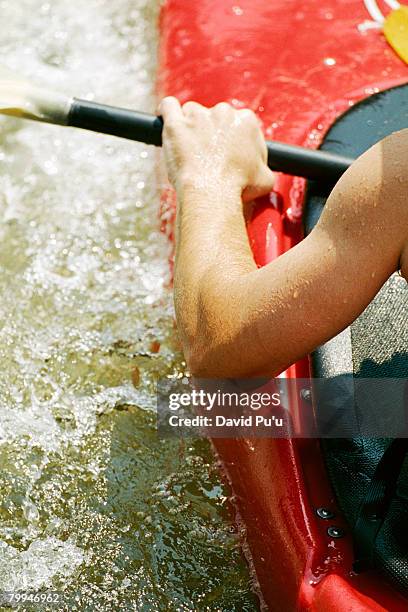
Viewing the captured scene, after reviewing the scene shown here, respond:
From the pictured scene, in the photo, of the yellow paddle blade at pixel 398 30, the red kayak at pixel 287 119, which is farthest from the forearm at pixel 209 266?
the yellow paddle blade at pixel 398 30

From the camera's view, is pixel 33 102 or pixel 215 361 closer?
pixel 215 361

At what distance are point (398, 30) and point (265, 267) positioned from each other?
1066 mm

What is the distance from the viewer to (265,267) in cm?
116

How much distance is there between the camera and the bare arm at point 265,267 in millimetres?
979

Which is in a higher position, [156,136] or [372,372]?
[156,136]

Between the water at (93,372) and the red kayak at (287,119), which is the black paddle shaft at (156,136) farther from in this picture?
the water at (93,372)

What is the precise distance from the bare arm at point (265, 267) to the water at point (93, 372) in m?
0.38

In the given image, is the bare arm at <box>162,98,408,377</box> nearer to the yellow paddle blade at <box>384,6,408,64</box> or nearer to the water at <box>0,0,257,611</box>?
the water at <box>0,0,257,611</box>

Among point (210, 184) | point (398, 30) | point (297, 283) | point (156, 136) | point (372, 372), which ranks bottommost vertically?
point (372, 372)

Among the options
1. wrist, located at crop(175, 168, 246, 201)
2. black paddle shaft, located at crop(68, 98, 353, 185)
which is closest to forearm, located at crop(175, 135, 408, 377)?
wrist, located at crop(175, 168, 246, 201)

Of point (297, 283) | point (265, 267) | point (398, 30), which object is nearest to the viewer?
point (297, 283)

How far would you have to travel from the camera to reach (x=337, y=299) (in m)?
1.04

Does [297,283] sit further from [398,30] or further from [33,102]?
[398,30]

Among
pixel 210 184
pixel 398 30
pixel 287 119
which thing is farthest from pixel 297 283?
pixel 398 30
